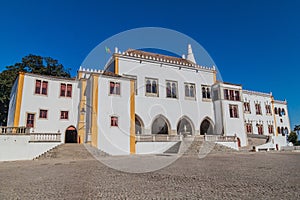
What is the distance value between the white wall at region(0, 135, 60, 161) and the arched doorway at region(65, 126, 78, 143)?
5020mm

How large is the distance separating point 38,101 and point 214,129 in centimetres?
2031

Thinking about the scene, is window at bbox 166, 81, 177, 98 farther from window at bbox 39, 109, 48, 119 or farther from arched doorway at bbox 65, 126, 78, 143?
window at bbox 39, 109, 48, 119

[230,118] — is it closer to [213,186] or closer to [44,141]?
[44,141]

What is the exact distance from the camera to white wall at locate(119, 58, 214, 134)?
75.0 ft

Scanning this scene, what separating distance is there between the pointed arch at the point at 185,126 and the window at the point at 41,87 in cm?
1483

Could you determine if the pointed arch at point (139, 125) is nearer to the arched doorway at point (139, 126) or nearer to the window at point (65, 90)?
the arched doorway at point (139, 126)

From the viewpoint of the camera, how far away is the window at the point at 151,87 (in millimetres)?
23677

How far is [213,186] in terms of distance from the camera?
15.1ft

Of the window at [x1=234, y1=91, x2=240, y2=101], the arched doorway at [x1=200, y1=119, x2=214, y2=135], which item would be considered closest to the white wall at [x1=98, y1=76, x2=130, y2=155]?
the arched doorway at [x1=200, y1=119, x2=214, y2=135]

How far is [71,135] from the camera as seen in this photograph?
19.6m

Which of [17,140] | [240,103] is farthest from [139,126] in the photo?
[240,103]

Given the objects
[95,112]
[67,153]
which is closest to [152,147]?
[95,112]

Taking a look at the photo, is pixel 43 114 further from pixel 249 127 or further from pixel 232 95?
pixel 249 127

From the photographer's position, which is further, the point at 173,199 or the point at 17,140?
the point at 17,140
